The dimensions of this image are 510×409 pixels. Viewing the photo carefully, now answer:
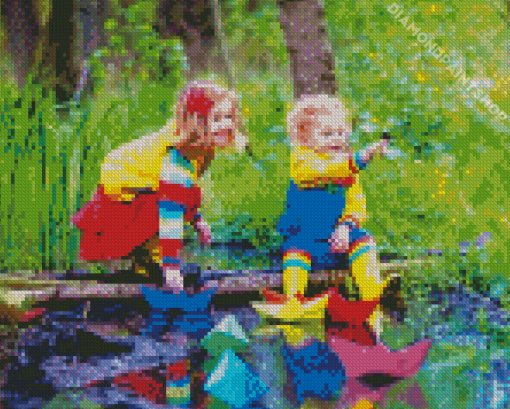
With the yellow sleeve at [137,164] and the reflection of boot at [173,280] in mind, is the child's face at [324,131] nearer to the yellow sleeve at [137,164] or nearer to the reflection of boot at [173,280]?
the yellow sleeve at [137,164]

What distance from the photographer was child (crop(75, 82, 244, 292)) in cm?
148

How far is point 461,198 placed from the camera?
1919 mm

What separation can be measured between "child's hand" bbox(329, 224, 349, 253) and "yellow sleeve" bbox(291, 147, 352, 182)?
0.12 m

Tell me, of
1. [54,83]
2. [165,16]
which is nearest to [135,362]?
[54,83]

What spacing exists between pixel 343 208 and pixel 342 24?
0.95 meters

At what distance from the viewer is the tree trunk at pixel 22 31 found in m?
2.07

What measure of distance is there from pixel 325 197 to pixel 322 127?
16 cm

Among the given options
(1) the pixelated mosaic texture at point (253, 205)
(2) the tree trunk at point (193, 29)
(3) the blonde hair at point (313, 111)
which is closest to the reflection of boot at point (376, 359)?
(1) the pixelated mosaic texture at point (253, 205)

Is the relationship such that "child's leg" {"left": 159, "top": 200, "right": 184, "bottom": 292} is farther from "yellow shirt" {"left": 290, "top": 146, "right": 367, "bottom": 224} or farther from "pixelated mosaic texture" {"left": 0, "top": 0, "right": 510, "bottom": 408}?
"yellow shirt" {"left": 290, "top": 146, "right": 367, "bottom": 224}

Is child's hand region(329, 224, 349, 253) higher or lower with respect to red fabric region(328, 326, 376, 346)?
higher

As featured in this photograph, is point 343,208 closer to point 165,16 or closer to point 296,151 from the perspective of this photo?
point 296,151

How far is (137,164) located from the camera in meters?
1.51

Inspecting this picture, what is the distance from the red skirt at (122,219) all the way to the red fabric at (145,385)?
0.95ft

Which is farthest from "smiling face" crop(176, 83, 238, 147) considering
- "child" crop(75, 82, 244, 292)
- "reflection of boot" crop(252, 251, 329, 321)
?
"reflection of boot" crop(252, 251, 329, 321)
